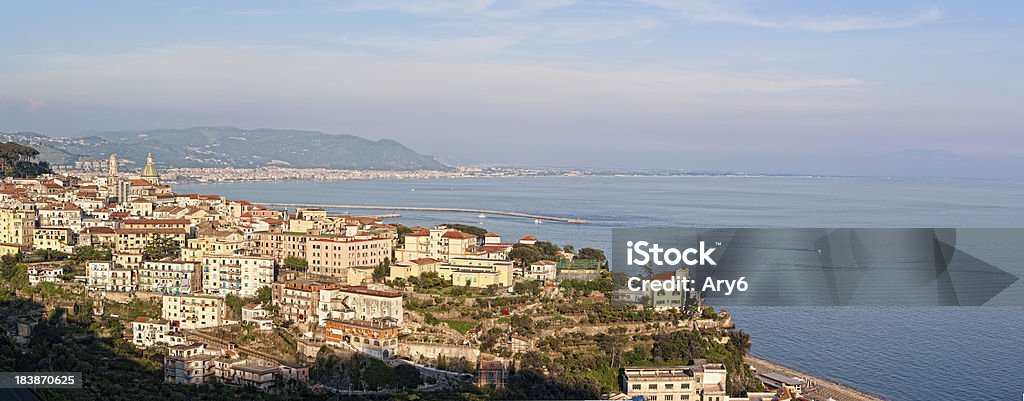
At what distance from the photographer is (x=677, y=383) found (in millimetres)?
9055

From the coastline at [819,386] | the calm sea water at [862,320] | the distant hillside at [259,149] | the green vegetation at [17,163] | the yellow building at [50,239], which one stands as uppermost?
the distant hillside at [259,149]

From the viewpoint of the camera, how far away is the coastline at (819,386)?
9.94 meters

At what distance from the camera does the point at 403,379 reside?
911cm

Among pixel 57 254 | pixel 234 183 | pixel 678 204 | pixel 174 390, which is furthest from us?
pixel 234 183

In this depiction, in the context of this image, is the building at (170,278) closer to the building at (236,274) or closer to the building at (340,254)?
the building at (236,274)

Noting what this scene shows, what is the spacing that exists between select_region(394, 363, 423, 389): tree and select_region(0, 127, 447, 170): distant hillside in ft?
164

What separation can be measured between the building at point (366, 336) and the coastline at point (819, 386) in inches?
145

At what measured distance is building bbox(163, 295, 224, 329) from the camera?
1053 cm

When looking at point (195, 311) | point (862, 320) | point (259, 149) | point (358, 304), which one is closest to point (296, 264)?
point (195, 311)

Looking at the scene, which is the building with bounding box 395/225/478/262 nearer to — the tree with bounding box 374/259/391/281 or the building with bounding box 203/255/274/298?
the tree with bounding box 374/259/391/281

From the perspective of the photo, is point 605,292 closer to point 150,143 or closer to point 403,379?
point 403,379

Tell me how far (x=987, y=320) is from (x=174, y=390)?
1023 cm

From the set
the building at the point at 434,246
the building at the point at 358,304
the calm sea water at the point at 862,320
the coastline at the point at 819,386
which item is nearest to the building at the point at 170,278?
the building at the point at 358,304

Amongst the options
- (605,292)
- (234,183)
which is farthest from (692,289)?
(234,183)
